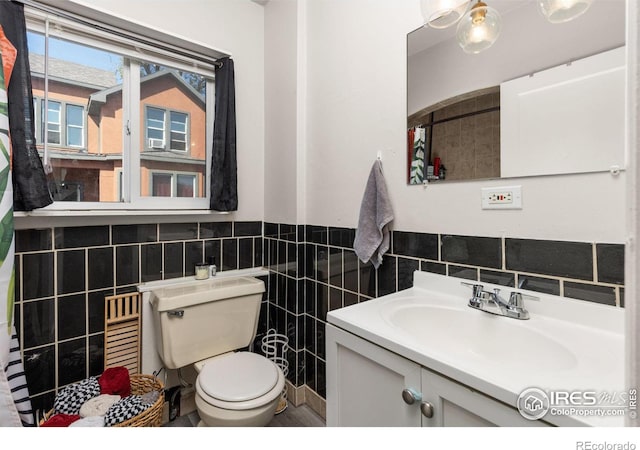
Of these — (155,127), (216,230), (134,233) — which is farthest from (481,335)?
(155,127)

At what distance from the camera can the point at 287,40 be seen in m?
1.83

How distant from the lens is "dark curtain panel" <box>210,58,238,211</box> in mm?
1783

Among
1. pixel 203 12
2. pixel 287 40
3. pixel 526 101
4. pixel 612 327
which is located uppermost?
pixel 203 12

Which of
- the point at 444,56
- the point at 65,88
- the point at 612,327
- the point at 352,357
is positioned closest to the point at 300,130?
the point at 444,56

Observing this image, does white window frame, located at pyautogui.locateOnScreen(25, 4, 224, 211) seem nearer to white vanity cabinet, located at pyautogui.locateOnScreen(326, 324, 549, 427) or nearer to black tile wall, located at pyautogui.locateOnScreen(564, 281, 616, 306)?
white vanity cabinet, located at pyautogui.locateOnScreen(326, 324, 549, 427)

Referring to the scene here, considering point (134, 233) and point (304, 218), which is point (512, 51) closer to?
point (304, 218)

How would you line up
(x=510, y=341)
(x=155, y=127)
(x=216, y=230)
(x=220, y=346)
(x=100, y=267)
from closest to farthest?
(x=510, y=341) → (x=100, y=267) → (x=220, y=346) → (x=155, y=127) → (x=216, y=230)

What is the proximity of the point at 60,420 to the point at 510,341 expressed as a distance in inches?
64.6

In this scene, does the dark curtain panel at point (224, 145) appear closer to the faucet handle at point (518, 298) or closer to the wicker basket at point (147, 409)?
the wicker basket at point (147, 409)

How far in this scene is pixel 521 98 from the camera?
98 cm

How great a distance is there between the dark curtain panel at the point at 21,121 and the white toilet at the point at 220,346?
26.3 inches

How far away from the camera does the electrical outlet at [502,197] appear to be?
963mm
